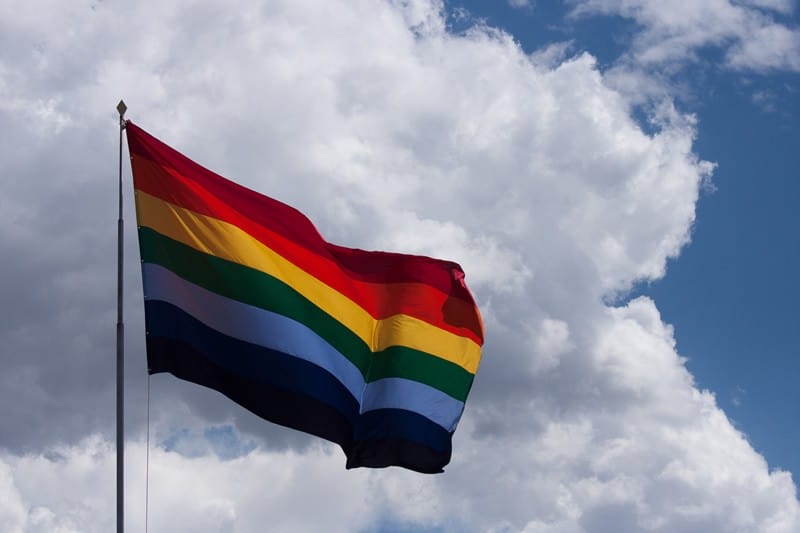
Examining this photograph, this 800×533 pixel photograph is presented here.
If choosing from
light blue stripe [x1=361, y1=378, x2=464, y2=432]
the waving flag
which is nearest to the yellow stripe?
the waving flag

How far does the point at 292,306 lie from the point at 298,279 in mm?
1063

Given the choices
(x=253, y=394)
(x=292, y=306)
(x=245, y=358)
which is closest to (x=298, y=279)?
(x=292, y=306)

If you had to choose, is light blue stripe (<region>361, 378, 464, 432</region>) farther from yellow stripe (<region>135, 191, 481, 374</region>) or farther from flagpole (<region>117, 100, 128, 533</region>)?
flagpole (<region>117, 100, 128, 533</region>)

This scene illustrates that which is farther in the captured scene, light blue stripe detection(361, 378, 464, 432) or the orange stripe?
light blue stripe detection(361, 378, 464, 432)

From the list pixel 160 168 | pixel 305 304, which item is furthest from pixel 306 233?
pixel 160 168

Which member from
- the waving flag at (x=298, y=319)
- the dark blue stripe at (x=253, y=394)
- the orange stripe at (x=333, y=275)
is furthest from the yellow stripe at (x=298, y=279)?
the dark blue stripe at (x=253, y=394)

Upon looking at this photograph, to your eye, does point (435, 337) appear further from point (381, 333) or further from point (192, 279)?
point (192, 279)

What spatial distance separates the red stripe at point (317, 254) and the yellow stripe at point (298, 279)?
0.20 meters

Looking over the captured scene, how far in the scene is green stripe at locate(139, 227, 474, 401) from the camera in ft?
119

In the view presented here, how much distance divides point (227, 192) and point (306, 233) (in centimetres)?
271

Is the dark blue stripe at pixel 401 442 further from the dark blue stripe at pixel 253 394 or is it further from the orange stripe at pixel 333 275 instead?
the orange stripe at pixel 333 275

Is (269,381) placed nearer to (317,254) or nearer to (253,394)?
(253,394)

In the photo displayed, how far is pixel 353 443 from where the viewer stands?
38.4m

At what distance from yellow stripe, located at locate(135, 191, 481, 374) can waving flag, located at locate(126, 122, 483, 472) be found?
0.04 metres
